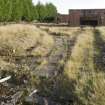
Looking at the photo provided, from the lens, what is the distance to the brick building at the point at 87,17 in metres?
73.0

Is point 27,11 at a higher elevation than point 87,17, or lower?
higher

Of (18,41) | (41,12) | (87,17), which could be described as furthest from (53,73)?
(41,12)

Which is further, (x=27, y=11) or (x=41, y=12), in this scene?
(x=41, y=12)

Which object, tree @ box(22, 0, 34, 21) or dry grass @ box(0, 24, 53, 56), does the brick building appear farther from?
Answer: dry grass @ box(0, 24, 53, 56)

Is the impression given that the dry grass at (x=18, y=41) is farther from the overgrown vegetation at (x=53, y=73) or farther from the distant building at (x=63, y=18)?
the distant building at (x=63, y=18)

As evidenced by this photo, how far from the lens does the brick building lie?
72994mm

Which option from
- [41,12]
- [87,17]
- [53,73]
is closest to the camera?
[53,73]

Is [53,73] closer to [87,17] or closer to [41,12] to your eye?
[87,17]

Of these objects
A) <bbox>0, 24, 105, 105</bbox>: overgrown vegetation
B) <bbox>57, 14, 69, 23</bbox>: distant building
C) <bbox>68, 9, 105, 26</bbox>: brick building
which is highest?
<bbox>0, 24, 105, 105</bbox>: overgrown vegetation

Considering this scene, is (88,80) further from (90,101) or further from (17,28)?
(17,28)

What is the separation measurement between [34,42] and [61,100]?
16128 millimetres

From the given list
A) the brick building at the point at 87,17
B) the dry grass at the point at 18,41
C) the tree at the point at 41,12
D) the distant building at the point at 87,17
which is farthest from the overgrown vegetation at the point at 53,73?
the tree at the point at 41,12

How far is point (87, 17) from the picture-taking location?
2926 inches

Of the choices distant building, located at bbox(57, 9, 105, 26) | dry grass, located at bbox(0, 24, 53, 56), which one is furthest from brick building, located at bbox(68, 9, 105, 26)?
dry grass, located at bbox(0, 24, 53, 56)
